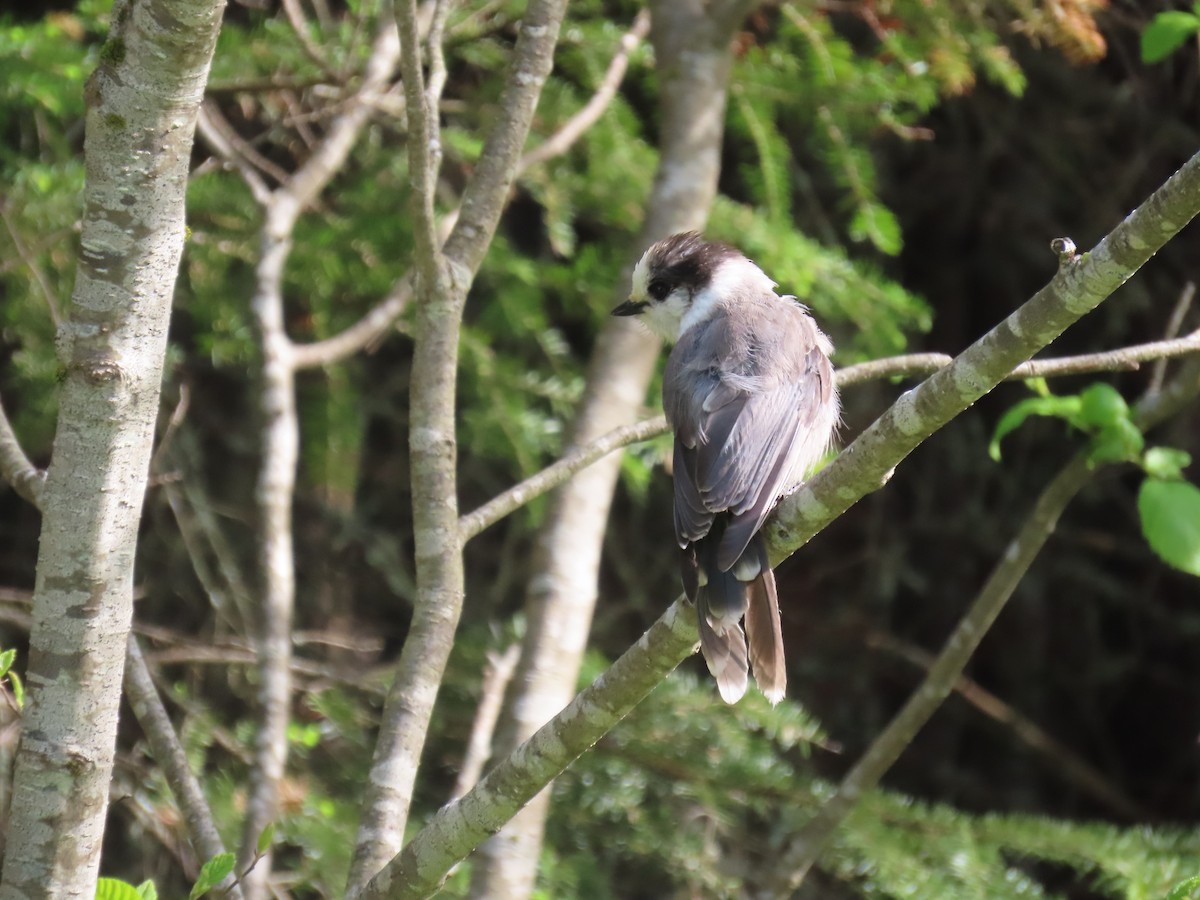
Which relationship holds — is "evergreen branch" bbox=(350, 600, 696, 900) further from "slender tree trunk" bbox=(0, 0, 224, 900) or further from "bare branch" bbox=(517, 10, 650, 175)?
"bare branch" bbox=(517, 10, 650, 175)

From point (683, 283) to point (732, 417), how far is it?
54 centimetres

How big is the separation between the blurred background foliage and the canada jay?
0.72ft

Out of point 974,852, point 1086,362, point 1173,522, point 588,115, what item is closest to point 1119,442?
point 1173,522

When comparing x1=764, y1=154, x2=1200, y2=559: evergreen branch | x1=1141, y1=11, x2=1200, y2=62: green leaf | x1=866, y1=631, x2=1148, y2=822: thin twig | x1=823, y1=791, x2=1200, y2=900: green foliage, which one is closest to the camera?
x1=764, y1=154, x2=1200, y2=559: evergreen branch

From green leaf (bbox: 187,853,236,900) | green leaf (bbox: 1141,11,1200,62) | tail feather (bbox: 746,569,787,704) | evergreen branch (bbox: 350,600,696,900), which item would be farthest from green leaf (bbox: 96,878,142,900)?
green leaf (bbox: 1141,11,1200,62)

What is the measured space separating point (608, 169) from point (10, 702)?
78.5 inches

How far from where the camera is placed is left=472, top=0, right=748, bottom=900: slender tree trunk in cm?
260

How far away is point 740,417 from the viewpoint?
7.73 feet

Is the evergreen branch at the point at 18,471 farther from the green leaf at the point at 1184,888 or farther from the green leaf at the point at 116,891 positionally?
the green leaf at the point at 1184,888

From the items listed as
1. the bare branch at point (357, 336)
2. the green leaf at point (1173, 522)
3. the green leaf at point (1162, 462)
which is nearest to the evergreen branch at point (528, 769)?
the green leaf at point (1173, 522)

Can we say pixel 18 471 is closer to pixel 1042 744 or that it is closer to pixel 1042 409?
pixel 1042 409

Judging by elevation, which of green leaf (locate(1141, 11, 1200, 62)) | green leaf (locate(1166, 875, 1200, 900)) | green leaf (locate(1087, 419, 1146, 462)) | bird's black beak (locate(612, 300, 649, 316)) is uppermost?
bird's black beak (locate(612, 300, 649, 316))

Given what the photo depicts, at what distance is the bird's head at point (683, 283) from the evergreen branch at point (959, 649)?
0.81 metres

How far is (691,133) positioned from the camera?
2928 mm
